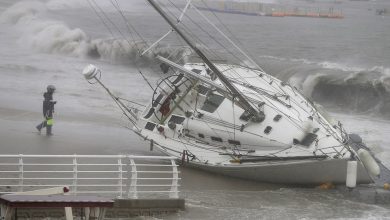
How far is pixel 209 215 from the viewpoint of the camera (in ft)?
60.1

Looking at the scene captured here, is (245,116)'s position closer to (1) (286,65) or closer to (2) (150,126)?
(2) (150,126)

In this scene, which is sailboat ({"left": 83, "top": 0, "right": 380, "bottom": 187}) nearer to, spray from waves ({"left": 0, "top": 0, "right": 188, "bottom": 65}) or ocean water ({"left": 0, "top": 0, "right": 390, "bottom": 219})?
ocean water ({"left": 0, "top": 0, "right": 390, "bottom": 219})

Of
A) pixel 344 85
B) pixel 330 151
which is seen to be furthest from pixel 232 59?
pixel 330 151

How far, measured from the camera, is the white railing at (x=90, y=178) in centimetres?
1697

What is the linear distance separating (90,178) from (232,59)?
43.0m

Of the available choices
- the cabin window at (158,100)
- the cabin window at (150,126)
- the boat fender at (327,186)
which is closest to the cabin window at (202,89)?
the cabin window at (158,100)

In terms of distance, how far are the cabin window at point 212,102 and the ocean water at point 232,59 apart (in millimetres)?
2017

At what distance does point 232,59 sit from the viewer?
60.0m

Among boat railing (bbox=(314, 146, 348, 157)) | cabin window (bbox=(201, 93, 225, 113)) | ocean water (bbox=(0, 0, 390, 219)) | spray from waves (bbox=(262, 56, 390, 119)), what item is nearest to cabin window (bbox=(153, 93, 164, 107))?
ocean water (bbox=(0, 0, 390, 219))

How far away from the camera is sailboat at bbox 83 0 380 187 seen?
22.8m

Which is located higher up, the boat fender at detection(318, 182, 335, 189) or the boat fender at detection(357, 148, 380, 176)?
the boat fender at detection(357, 148, 380, 176)

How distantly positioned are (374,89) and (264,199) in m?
26.1

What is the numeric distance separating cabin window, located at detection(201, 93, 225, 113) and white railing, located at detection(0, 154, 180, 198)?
205cm

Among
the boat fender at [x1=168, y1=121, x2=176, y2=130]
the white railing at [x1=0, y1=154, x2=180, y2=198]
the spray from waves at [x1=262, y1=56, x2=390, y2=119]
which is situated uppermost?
the spray from waves at [x1=262, y1=56, x2=390, y2=119]
